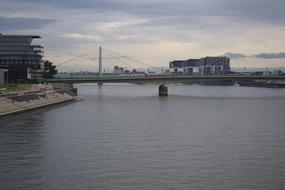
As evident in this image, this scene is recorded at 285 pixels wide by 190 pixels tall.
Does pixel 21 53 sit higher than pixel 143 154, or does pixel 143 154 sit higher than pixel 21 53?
→ pixel 21 53

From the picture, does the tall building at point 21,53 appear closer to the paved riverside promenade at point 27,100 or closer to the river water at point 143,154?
the paved riverside promenade at point 27,100

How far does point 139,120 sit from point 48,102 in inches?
801

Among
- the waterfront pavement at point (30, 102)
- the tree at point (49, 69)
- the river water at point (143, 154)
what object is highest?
the tree at point (49, 69)

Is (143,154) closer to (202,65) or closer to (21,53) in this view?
(21,53)

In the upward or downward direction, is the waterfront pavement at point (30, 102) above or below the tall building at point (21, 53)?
below

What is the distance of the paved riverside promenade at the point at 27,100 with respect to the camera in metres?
40.2

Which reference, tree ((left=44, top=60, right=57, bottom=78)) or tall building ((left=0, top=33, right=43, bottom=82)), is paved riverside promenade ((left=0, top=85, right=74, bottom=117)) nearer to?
tall building ((left=0, top=33, right=43, bottom=82))

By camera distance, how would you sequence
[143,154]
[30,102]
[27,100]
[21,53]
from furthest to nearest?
[21,53]
[27,100]
[30,102]
[143,154]

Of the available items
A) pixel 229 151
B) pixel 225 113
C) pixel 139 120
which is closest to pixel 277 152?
pixel 229 151

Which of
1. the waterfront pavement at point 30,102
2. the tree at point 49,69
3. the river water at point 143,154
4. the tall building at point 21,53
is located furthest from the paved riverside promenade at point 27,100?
the tree at point 49,69

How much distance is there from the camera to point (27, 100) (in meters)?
Result: 47.7

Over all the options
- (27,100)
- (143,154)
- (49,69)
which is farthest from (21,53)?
(143,154)

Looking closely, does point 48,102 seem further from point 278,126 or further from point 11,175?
point 11,175

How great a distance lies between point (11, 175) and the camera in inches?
650
